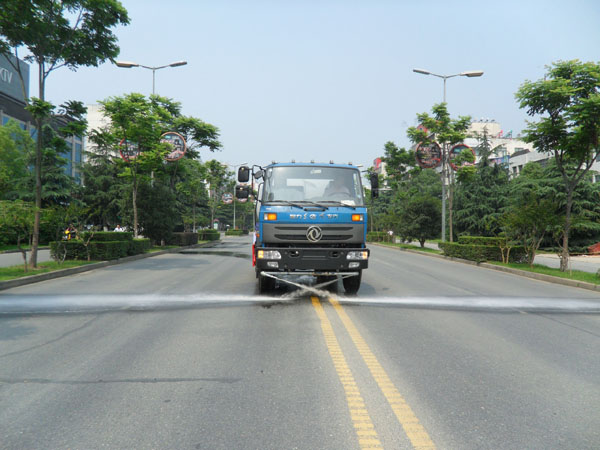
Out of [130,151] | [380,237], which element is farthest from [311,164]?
[380,237]

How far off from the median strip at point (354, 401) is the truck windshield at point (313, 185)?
12.6ft

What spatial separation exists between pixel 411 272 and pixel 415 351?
1044 cm

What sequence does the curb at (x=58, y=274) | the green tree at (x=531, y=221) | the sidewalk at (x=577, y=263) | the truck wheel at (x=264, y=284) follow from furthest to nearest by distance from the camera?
1. the sidewalk at (x=577, y=263)
2. the green tree at (x=531, y=221)
3. the curb at (x=58, y=274)
4. the truck wheel at (x=264, y=284)

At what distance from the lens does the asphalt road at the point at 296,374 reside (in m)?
3.20

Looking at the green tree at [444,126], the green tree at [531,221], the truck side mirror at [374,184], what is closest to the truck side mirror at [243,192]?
the truck side mirror at [374,184]

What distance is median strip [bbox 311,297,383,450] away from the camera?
10.1 ft

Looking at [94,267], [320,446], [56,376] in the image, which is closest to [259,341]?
[56,376]

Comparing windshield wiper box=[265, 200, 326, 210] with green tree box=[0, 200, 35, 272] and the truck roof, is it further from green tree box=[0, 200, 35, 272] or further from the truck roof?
green tree box=[0, 200, 35, 272]

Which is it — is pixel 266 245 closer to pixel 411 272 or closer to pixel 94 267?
pixel 411 272

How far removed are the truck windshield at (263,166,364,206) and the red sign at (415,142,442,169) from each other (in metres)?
19.1

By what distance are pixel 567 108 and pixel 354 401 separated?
14215mm

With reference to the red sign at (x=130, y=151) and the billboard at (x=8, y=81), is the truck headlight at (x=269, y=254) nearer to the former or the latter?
the red sign at (x=130, y=151)

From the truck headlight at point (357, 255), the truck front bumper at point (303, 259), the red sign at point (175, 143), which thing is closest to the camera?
A: the truck front bumper at point (303, 259)

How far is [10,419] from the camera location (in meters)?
3.39
